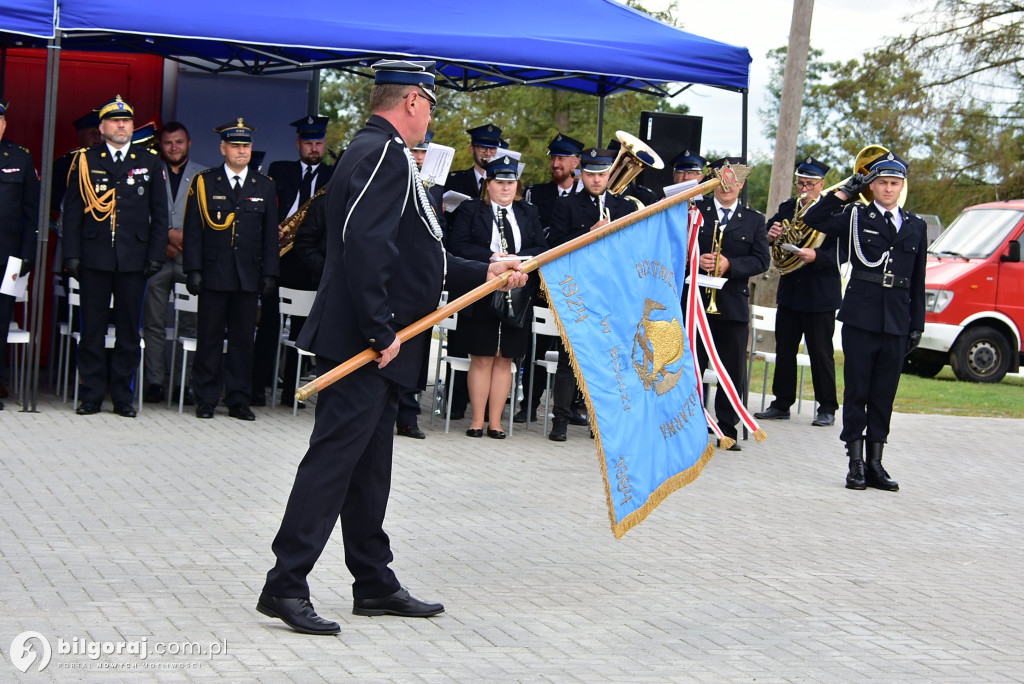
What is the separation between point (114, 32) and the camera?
9219 millimetres

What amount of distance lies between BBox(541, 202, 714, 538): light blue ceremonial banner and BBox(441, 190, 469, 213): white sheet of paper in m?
4.58

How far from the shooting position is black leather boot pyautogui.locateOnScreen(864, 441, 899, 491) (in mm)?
8945

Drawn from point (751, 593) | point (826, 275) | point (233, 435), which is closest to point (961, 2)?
point (826, 275)

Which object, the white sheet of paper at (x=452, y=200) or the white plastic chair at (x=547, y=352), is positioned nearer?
the white plastic chair at (x=547, y=352)

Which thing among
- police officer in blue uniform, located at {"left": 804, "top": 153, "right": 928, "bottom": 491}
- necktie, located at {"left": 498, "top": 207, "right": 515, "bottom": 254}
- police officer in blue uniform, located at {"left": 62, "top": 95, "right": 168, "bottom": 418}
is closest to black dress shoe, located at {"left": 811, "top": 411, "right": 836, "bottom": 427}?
police officer in blue uniform, located at {"left": 804, "top": 153, "right": 928, "bottom": 491}

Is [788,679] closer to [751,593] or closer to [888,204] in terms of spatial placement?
[751,593]

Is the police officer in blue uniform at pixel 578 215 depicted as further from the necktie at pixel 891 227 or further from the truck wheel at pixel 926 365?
the truck wheel at pixel 926 365

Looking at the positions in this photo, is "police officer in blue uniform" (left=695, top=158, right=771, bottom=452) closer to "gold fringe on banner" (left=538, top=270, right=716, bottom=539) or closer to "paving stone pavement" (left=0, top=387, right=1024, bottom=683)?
"paving stone pavement" (left=0, top=387, right=1024, bottom=683)

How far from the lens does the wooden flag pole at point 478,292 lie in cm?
480

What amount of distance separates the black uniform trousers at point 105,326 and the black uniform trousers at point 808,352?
18.0 feet

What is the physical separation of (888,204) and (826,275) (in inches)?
109

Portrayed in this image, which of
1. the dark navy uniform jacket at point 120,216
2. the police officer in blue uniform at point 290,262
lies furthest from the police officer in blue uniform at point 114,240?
the police officer in blue uniform at point 290,262

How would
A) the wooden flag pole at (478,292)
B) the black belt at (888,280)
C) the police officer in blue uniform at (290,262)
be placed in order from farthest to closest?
1. the police officer in blue uniform at (290,262)
2. the black belt at (888,280)
3. the wooden flag pole at (478,292)

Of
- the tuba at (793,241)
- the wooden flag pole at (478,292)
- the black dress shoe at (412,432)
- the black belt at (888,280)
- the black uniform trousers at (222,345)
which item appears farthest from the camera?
the tuba at (793,241)
